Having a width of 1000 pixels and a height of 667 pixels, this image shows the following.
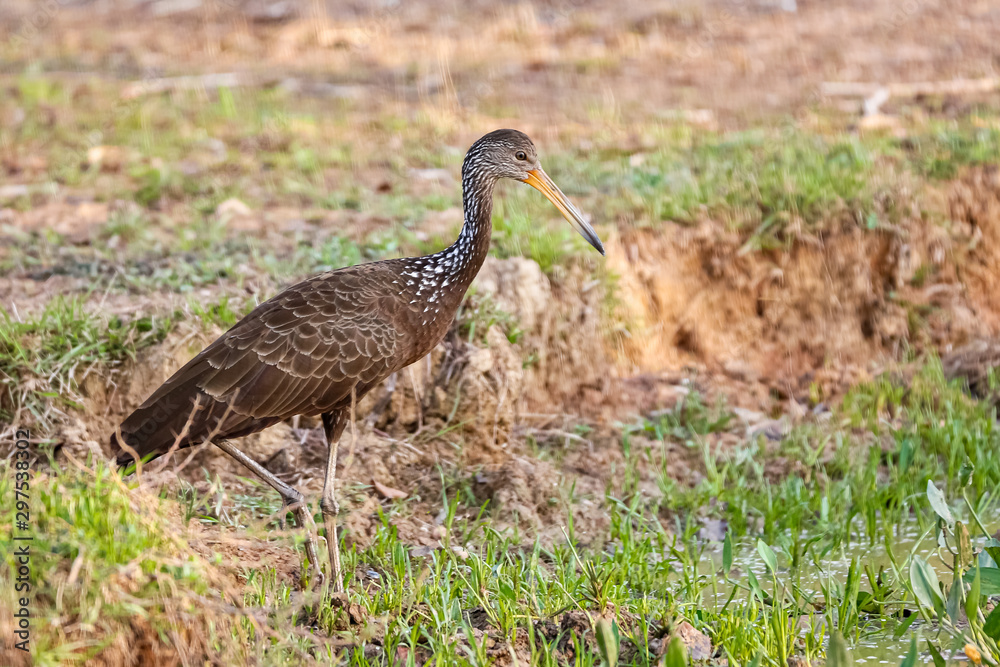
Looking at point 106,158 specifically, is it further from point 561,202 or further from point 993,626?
point 993,626

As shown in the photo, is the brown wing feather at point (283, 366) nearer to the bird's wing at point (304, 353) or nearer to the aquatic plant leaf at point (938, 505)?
the bird's wing at point (304, 353)

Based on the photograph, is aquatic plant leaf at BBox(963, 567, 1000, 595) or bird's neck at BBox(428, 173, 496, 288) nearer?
aquatic plant leaf at BBox(963, 567, 1000, 595)

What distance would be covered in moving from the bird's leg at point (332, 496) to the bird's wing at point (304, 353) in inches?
4.0

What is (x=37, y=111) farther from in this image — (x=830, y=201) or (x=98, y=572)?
(x=98, y=572)

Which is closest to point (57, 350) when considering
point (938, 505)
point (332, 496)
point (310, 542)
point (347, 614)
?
point (332, 496)

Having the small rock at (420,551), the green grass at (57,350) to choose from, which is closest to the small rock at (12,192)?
the green grass at (57,350)

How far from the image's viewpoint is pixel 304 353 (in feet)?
14.9

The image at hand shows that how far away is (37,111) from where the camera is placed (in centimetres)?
939

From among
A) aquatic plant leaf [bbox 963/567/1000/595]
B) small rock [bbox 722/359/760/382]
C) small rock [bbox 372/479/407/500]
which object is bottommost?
small rock [bbox 722/359/760/382]

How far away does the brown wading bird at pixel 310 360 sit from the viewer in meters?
4.42

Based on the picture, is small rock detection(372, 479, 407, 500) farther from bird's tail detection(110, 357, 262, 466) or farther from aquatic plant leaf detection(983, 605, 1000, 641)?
aquatic plant leaf detection(983, 605, 1000, 641)

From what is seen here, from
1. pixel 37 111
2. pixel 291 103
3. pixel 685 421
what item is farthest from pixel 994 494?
pixel 37 111

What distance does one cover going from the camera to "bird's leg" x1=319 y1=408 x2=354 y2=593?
4363mm

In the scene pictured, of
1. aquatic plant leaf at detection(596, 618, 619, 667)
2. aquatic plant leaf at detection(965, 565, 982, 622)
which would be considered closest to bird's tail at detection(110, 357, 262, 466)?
aquatic plant leaf at detection(596, 618, 619, 667)
